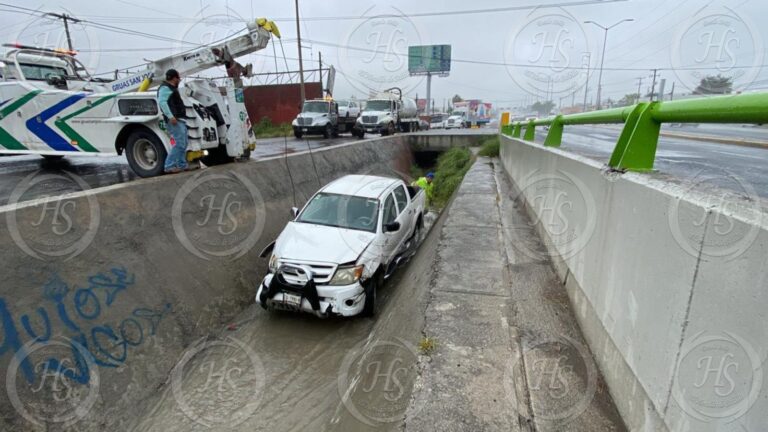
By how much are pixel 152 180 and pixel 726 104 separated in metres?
7.15

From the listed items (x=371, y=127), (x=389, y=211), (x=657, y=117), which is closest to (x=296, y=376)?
(x=389, y=211)

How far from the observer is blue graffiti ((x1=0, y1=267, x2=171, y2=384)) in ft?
12.4

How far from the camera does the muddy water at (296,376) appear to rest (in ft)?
10.6

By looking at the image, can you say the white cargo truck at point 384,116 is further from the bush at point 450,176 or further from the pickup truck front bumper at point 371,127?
the bush at point 450,176

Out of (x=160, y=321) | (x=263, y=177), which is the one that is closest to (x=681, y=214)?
(x=160, y=321)

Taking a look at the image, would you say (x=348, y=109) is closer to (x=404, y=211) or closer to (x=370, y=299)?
(x=404, y=211)

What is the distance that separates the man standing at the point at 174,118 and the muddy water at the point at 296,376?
3.18 metres

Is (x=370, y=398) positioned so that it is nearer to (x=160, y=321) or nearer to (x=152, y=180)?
(x=160, y=321)

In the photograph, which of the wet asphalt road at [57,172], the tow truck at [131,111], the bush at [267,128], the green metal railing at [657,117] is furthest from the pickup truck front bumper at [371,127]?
the green metal railing at [657,117]

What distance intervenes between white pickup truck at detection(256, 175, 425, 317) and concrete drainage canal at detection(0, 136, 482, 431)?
1.85 ft

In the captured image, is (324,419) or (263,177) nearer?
(324,419)

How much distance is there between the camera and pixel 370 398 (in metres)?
3.17

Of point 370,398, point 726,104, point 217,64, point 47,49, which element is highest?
point 47,49

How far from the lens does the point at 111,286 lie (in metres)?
4.82
